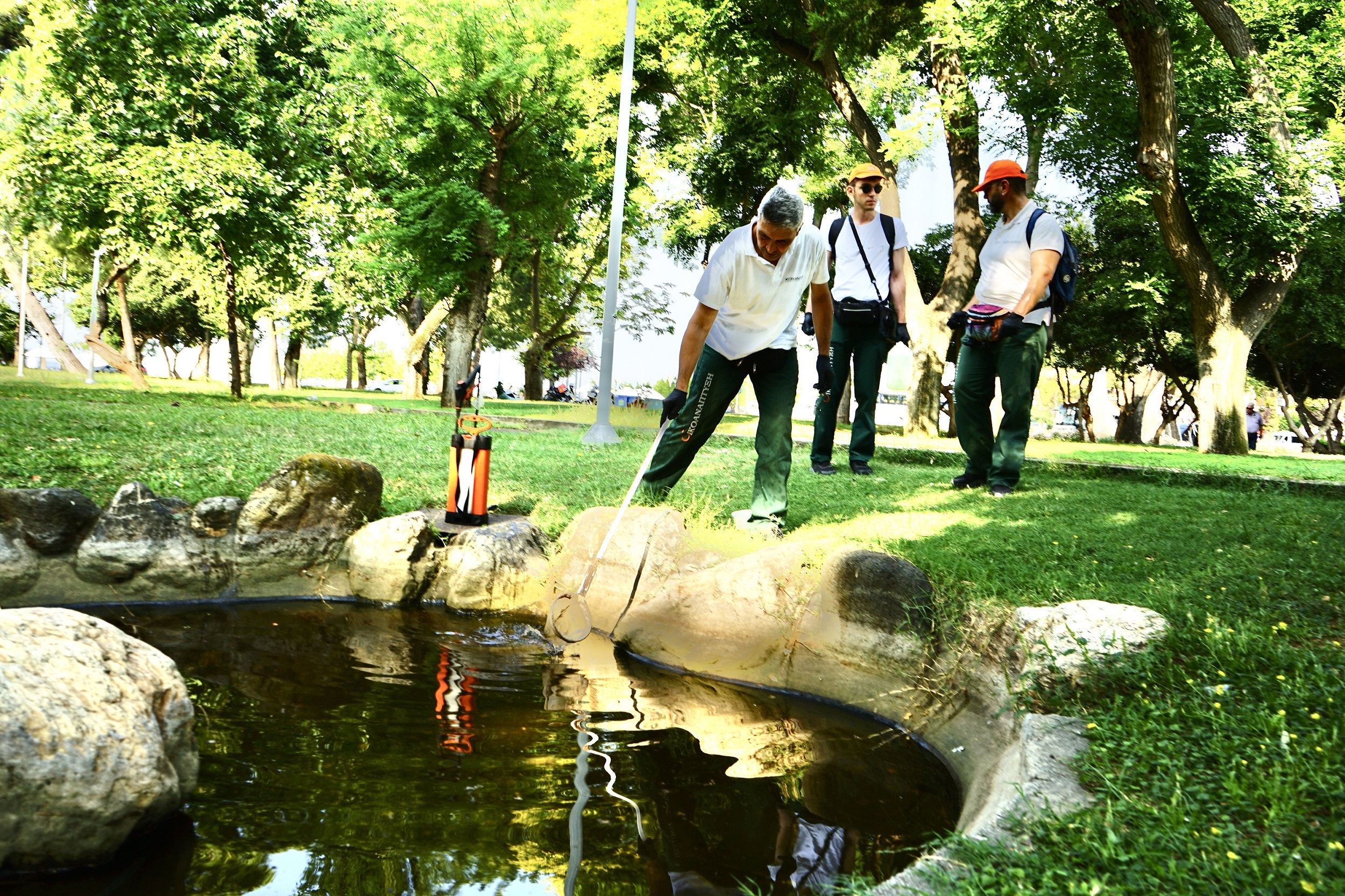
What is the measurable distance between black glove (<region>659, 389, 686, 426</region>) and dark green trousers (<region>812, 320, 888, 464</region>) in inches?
82.0

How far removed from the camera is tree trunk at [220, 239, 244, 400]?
58.3 feet

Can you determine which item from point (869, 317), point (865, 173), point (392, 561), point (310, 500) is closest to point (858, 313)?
point (869, 317)

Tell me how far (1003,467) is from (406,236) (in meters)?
18.0

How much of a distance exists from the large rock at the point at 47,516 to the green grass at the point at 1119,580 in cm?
61

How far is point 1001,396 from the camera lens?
6789 millimetres

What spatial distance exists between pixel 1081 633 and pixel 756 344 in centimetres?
253

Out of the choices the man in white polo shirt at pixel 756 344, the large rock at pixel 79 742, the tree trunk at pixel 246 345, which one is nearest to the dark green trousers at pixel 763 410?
the man in white polo shirt at pixel 756 344

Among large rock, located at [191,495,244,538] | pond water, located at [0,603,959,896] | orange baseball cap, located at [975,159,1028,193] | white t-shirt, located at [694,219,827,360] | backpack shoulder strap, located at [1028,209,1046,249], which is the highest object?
orange baseball cap, located at [975,159,1028,193]

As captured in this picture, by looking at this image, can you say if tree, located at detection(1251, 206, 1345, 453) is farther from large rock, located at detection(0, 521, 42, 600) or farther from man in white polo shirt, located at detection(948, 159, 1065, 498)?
large rock, located at detection(0, 521, 42, 600)

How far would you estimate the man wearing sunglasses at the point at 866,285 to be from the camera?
7.47 m

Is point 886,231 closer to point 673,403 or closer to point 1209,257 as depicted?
point 673,403

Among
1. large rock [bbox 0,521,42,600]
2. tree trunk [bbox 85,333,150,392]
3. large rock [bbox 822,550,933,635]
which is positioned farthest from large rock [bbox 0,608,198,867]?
tree trunk [bbox 85,333,150,392]

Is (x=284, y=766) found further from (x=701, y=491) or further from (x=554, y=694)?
(x=701, y=491)

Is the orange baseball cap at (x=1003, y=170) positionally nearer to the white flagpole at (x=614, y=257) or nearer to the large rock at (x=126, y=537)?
the large rock at (x=126, y=537)
